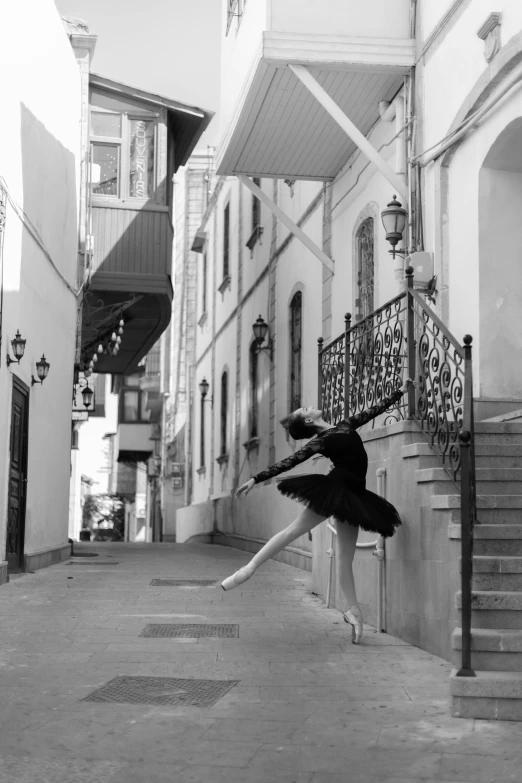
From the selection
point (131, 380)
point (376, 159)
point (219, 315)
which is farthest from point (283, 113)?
point (131, 380)

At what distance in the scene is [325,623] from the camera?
7.52 meters

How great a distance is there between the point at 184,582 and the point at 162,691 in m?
5.46

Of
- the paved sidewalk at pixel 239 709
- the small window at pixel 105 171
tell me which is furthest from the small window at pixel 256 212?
the paved sidewalk at pixel 239 709

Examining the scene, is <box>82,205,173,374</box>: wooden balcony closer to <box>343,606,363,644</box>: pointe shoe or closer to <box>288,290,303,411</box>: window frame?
<box>288,290,303,411</box>: window frame

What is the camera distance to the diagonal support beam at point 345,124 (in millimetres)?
10414

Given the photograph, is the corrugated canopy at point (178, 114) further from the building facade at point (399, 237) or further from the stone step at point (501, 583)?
the stone step at point (501, 583)

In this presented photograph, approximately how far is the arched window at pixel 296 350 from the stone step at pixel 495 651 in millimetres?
10479

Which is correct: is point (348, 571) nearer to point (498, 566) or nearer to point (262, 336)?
point (498, 566)

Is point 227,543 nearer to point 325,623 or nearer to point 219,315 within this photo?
point 219,315

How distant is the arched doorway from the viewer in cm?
880

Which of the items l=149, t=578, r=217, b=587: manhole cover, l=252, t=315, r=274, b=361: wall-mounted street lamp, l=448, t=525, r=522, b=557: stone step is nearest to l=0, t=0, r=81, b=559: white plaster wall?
l=149, t=578, r=217, b=587: manhole cover

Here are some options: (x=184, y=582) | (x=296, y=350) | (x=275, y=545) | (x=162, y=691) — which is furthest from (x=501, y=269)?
(x=296, y=350)

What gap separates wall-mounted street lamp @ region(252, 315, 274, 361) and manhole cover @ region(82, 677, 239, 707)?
12.3 m

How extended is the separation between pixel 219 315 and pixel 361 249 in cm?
1165
